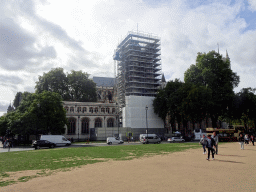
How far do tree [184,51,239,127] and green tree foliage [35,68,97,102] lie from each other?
32.7m

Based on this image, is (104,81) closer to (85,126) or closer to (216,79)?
(85,126)

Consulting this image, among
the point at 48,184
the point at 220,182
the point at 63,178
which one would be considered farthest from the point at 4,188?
the point at 220,182

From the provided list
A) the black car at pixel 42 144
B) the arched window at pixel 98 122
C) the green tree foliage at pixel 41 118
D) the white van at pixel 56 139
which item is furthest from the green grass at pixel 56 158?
the arched window at pixel 98 122

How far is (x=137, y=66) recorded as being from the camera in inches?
2414

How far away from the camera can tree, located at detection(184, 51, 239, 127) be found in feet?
159

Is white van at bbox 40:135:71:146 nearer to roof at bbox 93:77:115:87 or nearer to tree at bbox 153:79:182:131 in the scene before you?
tree at bbox 153:79:182:131

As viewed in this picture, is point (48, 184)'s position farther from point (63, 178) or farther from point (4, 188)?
point (4, 188)

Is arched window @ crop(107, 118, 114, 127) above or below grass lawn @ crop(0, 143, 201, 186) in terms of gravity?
above

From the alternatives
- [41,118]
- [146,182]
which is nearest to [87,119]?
[41,118]

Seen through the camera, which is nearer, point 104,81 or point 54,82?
point 54,82

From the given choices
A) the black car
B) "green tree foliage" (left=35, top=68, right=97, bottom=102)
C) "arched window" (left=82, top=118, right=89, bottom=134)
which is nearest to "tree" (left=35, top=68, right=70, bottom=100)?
"green tree foliage" (left=35, top=68, right=97, bottom=102)

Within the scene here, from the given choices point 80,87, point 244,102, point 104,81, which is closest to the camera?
point 244,102

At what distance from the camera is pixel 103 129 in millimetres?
52938

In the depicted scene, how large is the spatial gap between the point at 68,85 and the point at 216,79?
44.1 metres
